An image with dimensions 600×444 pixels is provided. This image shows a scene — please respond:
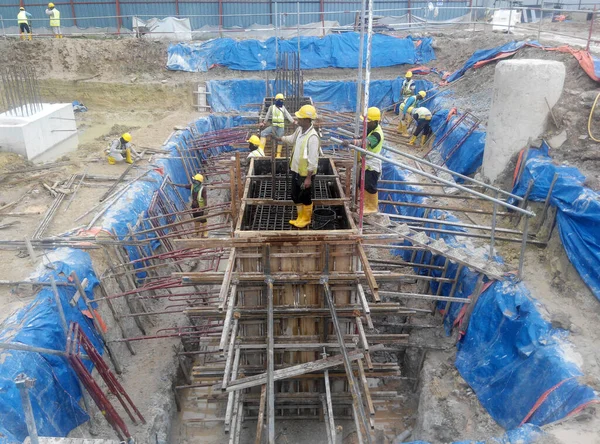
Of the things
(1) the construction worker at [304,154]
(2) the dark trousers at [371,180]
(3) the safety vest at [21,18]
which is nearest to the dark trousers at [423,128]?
(2) the dark trousers at [371,180]

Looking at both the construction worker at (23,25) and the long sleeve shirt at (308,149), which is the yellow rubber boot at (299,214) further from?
the construction worker at (23,25)

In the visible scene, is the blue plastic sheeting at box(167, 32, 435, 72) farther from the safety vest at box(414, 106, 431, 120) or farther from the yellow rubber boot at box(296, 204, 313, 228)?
the yellow rubber boot at box(296, 204, 313, 228)

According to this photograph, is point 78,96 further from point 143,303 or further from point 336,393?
point 336,393

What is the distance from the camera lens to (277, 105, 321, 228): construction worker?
Answer: 22.4 feet

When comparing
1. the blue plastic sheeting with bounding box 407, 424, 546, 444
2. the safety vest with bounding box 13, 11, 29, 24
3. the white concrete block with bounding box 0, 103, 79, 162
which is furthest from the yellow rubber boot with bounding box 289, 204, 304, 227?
the safety vest with bounding box 13, 11, 29, 24

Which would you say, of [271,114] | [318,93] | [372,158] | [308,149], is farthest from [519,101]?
[318,93]

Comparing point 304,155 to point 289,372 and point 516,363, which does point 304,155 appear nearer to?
point 289,372

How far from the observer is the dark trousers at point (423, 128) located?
15788 mm

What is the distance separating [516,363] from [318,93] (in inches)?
729

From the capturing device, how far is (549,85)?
974 centimetres

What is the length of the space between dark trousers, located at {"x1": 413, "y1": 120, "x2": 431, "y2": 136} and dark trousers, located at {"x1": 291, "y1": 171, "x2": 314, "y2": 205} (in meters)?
9.94

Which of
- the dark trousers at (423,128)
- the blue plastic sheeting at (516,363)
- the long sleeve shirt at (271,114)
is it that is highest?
the long sleeve shirt at (271,114)

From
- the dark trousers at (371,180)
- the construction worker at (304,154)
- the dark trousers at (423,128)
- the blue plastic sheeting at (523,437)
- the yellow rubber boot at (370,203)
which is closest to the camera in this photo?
the blue plastic sheeting at (523,437)

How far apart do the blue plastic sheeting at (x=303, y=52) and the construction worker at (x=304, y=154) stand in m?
17.7
